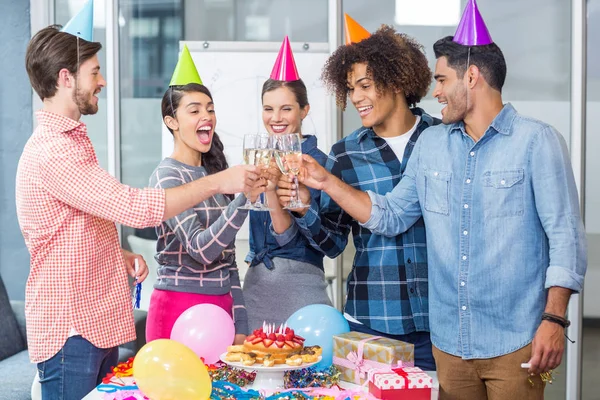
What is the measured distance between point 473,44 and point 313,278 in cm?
102

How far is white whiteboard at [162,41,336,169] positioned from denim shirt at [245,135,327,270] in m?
1.53

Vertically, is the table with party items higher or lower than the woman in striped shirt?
lower

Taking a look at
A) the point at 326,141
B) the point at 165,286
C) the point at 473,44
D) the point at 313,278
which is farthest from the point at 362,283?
the point at 326,141

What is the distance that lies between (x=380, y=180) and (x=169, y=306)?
0.86 m

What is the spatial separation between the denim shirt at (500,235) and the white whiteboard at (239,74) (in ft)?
6.85

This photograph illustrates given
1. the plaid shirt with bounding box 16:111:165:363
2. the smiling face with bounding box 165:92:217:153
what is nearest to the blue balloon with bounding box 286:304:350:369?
the plaid shirt with bounding box 16:111:165:363

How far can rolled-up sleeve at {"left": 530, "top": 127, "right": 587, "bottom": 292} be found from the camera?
2027 mm

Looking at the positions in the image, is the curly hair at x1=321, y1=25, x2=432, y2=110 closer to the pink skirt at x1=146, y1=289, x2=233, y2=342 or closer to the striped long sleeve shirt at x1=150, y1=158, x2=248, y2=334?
the striped long sleeve shirt at x1=150, y1=158, x2=248, y2=334

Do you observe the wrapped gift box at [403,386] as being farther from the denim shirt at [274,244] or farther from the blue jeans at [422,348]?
the denim shirt at [274,244]

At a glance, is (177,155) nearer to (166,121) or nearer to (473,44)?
(166,121)

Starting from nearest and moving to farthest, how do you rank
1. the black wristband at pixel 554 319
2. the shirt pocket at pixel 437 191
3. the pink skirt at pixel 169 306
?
the black wristband at pixel 554 319
the shirt pocket at pixel 437 191
the pink skirt at pixel 169 306

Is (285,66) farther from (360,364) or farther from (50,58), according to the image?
(360,364)

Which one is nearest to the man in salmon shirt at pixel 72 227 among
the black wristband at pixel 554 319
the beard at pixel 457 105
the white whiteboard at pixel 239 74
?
the beard at pixel 457 105

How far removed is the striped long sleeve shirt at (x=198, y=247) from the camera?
2420 mm
